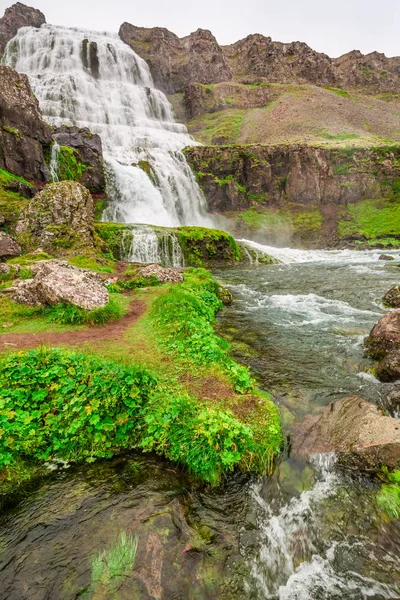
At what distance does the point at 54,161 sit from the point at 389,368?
31.2 meters

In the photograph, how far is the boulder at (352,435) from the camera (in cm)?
409

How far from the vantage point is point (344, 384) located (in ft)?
20.9

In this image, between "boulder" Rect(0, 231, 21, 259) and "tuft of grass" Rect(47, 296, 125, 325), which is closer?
"tuft of grass" Rect(47, 296, 125, 325)

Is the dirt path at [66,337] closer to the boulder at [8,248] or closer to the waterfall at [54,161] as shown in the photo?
the boulder at [8,248]

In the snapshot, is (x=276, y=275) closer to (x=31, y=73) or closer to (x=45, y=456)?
(x=45, y=456)

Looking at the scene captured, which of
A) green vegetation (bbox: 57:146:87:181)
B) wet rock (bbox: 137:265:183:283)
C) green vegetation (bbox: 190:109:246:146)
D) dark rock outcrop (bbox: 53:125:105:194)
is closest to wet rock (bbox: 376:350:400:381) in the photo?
wet rock (bbox: 137:265:183:283)

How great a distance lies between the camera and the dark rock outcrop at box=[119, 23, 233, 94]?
81.6m

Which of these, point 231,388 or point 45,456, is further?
point 231,388

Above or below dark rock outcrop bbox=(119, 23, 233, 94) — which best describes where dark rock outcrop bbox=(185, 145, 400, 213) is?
below

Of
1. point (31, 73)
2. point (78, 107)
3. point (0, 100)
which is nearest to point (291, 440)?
point (0, 100)

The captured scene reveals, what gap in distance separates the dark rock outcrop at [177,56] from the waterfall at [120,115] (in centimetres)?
1229

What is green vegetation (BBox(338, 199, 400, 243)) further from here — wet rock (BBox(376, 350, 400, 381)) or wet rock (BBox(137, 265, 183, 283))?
wet rock (BBox(376, 350, 400, 381))

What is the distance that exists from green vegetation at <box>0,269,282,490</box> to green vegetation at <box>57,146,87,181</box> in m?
28.1

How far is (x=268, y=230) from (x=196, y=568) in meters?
42.4
